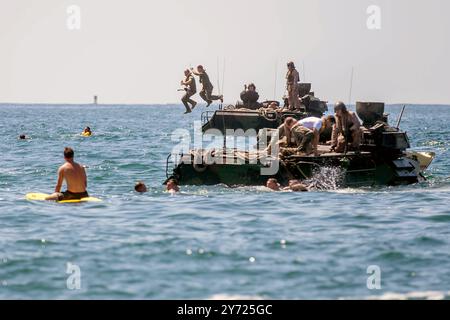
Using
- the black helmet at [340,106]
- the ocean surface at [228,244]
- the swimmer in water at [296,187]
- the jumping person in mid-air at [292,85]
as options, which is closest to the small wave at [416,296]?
the ocean surface at [228,244]

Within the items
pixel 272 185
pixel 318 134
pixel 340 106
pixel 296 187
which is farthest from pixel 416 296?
pixel 340 106

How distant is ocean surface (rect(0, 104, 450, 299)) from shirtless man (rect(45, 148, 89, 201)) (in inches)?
14.0

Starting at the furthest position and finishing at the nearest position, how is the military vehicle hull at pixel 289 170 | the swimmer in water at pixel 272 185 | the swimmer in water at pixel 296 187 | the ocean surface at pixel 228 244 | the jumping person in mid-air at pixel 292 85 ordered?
the jumping person in mid-air at pixel 292 85
the military vehicle hull at pixel 289 170
the swimmer in water at pixel 272 185
the swimmer in water at pixel 296 187
the ocean surface at pixel 228 244

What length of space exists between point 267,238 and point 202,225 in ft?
6.59

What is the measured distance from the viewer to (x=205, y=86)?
Result: 38812 mm

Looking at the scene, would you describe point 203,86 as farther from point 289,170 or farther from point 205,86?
point 289,170

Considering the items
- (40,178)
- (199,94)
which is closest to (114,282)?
(40,178)

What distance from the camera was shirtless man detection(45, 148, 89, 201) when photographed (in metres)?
21.5

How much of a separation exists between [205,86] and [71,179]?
694 inches

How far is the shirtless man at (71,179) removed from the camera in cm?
2150

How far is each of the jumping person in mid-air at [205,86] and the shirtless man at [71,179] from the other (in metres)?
16.7

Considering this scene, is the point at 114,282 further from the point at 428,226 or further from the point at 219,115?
the point at 219,115

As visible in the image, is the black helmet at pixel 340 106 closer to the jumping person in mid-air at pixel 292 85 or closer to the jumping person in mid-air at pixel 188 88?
the jumping person in mid-air at pixel 292 85

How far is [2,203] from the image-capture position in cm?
2372
